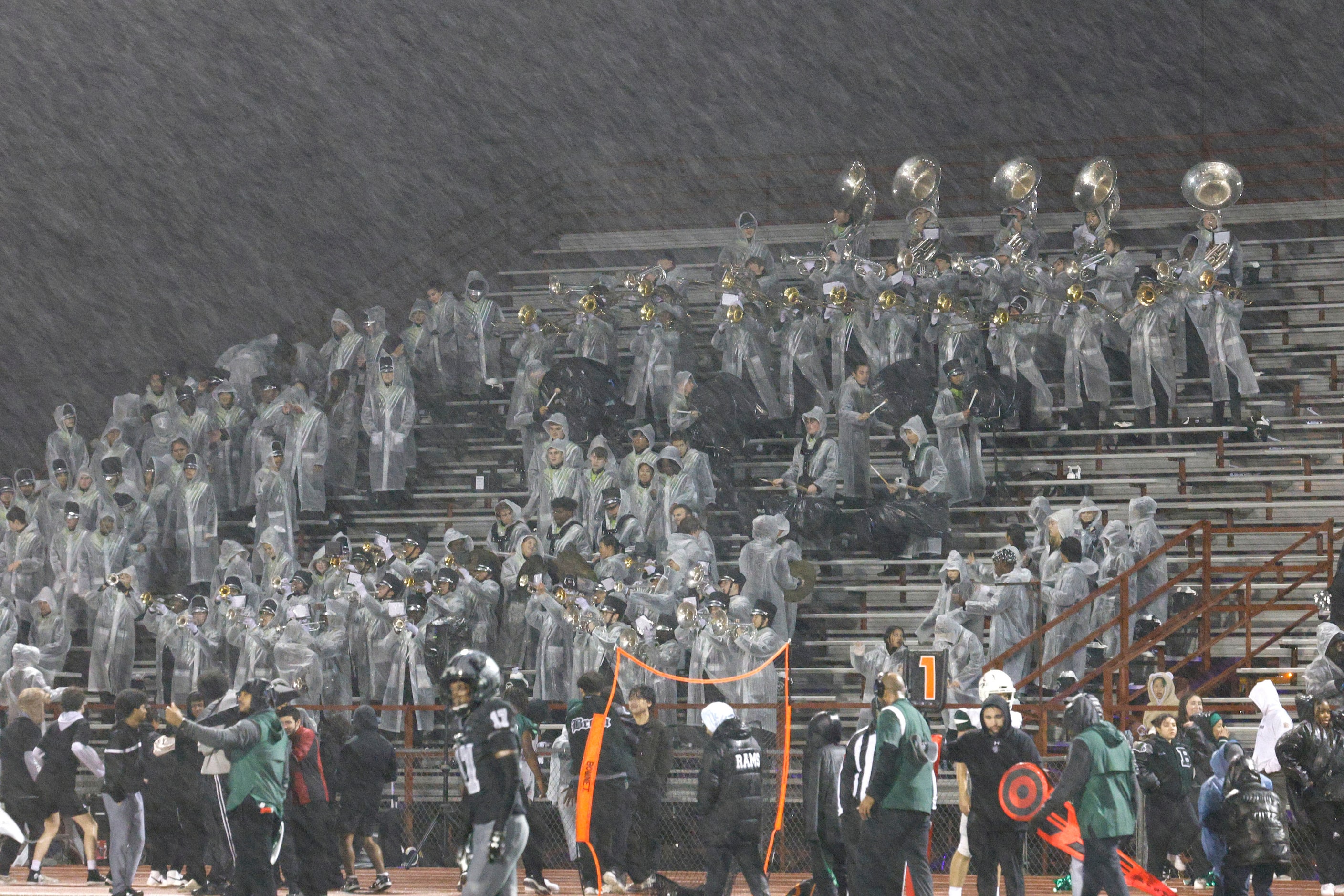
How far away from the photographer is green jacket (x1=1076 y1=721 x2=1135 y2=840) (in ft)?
34.2

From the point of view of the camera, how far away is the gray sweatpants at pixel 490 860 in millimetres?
9445

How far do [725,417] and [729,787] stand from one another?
9038mm

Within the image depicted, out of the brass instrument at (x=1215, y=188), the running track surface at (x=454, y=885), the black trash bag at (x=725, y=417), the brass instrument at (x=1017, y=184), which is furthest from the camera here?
the brass instrument at (x=1017, y=184)

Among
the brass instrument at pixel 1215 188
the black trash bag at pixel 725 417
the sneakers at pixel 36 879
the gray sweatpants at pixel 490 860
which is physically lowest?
the sneakers at pixel 36 879

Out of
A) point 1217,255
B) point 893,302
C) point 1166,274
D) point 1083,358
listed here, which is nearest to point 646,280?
point 893,302

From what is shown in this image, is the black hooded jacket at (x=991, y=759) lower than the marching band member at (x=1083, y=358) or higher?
lower

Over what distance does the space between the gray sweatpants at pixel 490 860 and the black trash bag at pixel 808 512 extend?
9493 millimetres

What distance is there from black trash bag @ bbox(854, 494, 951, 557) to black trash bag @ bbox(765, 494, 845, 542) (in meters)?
0.30

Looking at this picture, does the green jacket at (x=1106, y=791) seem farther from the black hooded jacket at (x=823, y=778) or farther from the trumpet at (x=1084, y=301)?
the trumpet at (x=1084, y=301)

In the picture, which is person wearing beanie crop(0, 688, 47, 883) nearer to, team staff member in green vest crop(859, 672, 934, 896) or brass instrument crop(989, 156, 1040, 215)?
team staff member in green vest crop(859, 672, 934, 896)

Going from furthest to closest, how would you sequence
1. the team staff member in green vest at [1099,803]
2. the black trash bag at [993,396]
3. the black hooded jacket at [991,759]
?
the black trash bag at [993,396] < the black hooded jacket at [991,759] < the team staff member in green vest at [1099,803]

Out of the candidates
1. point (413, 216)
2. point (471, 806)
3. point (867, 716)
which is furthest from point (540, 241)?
point (471, 806)

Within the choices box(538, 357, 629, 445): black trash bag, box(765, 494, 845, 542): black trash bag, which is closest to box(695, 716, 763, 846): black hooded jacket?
box(765, 494, 845, 542): black trash bag

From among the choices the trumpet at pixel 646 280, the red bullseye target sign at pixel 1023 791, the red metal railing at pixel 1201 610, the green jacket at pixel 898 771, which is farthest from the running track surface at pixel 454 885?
the trumpet at pixel 646 280
